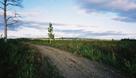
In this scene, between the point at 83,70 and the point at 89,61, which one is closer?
Result: the point at 83,70

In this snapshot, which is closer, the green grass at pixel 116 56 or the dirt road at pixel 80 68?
the dirt road at pixel 80 68

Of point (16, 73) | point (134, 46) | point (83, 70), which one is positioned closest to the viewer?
point (16, 73)

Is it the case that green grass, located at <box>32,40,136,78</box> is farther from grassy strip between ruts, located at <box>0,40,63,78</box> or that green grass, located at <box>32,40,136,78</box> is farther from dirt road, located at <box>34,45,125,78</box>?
grassy strip between ruts, located at <box>0,40,63,78</box>

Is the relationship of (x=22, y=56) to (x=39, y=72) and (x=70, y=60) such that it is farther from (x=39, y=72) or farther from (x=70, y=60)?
(x=70, y=60)

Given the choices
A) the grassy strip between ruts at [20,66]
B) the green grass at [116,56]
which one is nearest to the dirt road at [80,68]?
the grassy strip between ruts at [20,66]

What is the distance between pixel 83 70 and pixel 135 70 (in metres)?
4.11

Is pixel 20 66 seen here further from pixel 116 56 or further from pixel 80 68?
pixel 116 56

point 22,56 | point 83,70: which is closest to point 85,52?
point 83,70

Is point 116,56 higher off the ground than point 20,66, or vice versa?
point 20,66

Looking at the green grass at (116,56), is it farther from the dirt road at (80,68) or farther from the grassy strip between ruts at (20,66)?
the grassy strip between ruts at (20,66)

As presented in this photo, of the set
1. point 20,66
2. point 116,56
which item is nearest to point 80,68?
point 116,56

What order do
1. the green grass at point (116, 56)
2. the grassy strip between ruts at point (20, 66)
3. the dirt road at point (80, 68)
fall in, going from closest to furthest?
the grassy strip between ruts at point (20, 66) < the dirt road at point (80, 68) < the green grass at point (116, 56)

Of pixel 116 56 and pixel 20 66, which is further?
pixel 116 56

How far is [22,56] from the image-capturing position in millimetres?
20375
